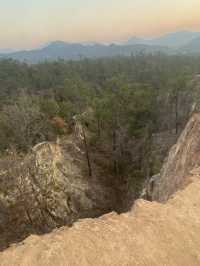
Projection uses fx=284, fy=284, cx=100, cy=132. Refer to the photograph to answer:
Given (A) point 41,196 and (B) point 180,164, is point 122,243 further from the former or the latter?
(A) point 41,196

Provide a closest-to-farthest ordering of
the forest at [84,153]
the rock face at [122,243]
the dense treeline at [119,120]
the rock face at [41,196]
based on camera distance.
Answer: the rock face at [122,243], the rock face at [41,196], the forest at [84,153], the dense treeline at [119,120]

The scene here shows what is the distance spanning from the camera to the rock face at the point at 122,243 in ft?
22.1

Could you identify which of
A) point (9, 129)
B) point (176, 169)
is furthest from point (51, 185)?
point (9, 129)

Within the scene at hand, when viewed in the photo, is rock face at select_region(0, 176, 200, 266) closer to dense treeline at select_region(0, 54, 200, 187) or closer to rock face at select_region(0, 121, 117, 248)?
rock face at select_region(0, 121, 117, 248)

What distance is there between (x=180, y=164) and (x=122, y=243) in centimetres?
922

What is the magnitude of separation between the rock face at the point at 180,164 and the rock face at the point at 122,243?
217 inches

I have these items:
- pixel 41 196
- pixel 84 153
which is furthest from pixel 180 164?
pixel 84 153

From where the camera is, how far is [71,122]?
39.3 meters

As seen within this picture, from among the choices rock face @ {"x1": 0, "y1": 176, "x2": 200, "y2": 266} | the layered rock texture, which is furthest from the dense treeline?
rock face @ {"x1": 0, "y1": 176, "x2": 200, "y2": 266}

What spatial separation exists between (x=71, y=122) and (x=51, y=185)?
17.8 metres

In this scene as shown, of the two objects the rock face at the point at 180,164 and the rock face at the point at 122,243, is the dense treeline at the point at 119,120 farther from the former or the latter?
the rock face at the point at 122,243

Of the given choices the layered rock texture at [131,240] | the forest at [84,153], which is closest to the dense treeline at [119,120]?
the forest at [84,153]

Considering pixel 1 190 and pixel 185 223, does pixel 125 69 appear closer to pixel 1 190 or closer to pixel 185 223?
pixel 1 190

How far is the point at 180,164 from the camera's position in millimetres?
15508
